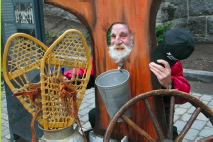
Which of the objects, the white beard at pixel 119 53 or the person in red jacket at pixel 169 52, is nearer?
the person in red jacket at pixel 169 52

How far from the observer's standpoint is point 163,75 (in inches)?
58.2

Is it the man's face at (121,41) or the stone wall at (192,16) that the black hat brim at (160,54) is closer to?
the man's face at (121,41)

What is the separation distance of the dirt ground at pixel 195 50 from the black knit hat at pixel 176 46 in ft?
12.1

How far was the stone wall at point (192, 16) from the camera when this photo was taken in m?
5.91

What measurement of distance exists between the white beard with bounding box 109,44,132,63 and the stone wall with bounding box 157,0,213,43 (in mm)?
4822

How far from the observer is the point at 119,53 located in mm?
1649

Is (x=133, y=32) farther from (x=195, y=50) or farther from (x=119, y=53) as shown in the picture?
(x=195, y=50)

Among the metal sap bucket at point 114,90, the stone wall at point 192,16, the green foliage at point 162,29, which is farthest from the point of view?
the stone wall at point 192,16

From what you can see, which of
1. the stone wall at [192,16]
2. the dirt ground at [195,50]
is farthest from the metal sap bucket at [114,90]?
the stone wall at [192,16]

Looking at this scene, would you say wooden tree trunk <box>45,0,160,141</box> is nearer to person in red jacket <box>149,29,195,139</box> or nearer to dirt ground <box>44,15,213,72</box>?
person in red jacket <box>149,29,195,139</box>

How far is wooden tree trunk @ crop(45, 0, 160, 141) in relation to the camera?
156 cm

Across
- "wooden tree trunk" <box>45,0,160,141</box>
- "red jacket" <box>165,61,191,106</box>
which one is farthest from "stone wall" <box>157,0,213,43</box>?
"wooden tree trunk" <box>45,0,160,141</box>

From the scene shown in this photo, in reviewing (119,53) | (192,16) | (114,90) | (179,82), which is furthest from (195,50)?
(114,90)

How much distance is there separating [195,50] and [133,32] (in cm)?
470
